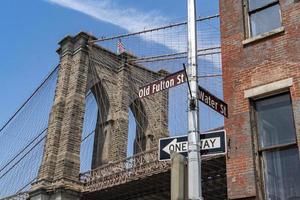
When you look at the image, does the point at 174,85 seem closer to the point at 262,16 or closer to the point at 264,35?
the point at 264,35

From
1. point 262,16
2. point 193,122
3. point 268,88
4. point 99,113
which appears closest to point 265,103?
point 268,88

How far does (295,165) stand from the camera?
9477 mm

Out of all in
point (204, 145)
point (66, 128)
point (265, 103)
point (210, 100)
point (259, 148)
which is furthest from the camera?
point (66, 128)

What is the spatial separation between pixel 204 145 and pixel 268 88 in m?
3.68

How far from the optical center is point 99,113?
39.8m

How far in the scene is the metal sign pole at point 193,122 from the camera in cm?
630

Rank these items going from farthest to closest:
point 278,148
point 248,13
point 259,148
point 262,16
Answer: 1. point 248,13
2. point 262,16
3. point 259,148
4. point 278,148

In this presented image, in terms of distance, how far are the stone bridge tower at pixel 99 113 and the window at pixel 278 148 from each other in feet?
72.1

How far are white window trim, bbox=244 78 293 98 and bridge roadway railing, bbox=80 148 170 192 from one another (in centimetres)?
1778

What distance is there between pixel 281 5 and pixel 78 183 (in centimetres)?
2308

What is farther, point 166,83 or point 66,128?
point 66,128

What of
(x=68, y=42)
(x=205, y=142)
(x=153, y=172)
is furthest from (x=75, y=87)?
(x=205, y=142)

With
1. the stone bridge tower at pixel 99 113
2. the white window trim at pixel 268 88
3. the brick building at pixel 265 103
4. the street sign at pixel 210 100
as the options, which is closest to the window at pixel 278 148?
the brick building at pixel 265 103

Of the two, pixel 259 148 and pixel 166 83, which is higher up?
pixel 166 83
